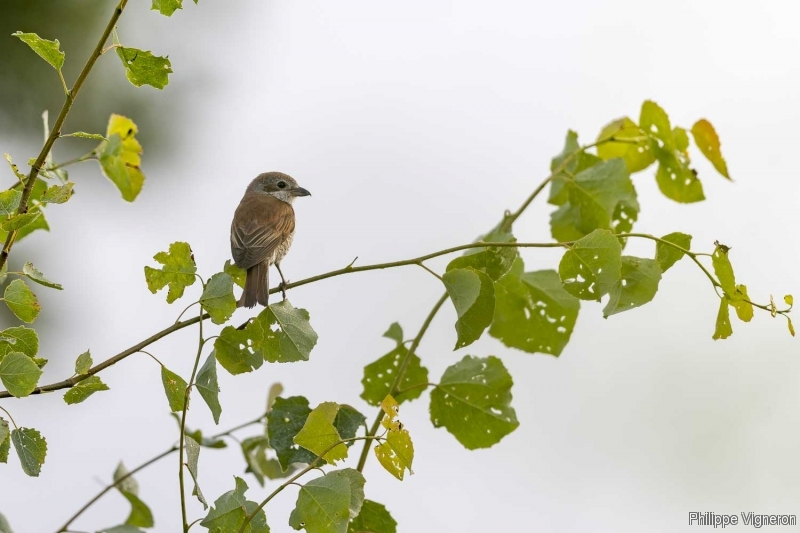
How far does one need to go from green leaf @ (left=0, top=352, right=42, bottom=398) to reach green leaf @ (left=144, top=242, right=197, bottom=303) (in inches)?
17.8

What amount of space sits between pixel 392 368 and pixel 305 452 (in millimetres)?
539

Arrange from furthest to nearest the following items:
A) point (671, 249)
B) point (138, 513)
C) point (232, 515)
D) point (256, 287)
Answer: point (256, 287), point (138, 513), point (671, 249), point (232, 515)

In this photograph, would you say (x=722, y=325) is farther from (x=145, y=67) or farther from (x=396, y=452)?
(x=145, y=67)

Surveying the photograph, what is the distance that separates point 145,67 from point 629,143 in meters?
1.66

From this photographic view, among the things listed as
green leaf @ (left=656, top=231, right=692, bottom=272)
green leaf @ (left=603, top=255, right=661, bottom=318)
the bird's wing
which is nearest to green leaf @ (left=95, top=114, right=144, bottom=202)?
the bird's wing

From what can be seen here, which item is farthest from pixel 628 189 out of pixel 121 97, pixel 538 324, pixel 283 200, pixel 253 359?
pixel 121 97

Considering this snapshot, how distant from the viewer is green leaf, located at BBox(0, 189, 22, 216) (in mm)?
1630

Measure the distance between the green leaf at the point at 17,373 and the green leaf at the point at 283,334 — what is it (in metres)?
0.49

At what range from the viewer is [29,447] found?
1.69 metres

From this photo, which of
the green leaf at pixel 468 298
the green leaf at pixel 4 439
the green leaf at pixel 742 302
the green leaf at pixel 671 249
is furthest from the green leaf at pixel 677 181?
the green leaf at pixel 4 439

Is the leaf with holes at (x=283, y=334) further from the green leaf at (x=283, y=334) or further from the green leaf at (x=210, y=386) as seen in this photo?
the green leaf at (x=210, y=386)

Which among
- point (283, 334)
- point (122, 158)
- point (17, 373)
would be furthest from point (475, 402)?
point (17, 373)

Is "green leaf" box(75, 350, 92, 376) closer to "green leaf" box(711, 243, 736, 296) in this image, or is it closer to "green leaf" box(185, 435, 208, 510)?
"green leaf" box(185, 435, 208, 510)

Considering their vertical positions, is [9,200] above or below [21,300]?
above
